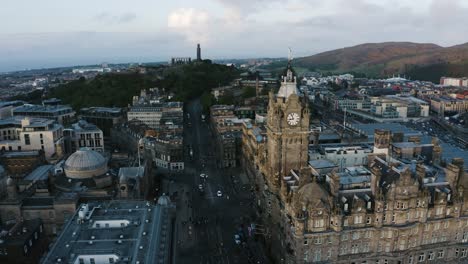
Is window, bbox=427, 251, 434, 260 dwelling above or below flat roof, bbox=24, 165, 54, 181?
below

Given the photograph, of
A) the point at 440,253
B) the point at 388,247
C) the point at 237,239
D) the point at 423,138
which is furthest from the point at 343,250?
the point at 423,138

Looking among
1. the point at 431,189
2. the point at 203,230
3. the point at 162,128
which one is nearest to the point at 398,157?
the point at 431,189

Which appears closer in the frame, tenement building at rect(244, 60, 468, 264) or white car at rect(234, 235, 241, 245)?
tenement building at rect(244, 60, 468, 264)

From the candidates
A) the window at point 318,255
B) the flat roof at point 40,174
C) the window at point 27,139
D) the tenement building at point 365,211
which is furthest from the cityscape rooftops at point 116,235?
the window at point 27,139

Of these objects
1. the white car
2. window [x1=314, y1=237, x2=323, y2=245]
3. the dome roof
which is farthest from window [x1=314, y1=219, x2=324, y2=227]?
the dome roof

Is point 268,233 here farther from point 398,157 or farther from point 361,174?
point 398,157

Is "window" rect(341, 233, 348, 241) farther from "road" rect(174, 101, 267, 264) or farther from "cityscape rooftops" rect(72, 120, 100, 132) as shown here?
"cityscape rooftops" rect(72, 120, 100, 132)
